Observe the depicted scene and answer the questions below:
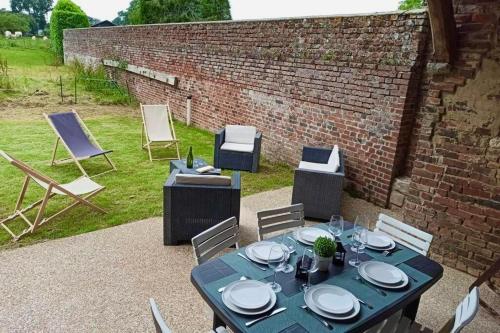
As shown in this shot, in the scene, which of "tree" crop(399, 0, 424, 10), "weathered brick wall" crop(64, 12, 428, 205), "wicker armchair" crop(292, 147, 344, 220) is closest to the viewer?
"wicker armchair" crop(292, 147, 344, 220)

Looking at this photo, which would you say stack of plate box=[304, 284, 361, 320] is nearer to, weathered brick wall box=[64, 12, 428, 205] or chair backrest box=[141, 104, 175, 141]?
weathered brick wall box=[64, 12, 428, 205]

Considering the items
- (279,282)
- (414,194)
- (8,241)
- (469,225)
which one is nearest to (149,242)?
(8,241)

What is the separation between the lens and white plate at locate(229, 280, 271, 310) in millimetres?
1669

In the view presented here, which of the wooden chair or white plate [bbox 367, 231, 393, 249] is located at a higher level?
white plate [bbox 367, 231, 393, 249]

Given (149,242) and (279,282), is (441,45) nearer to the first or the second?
(279,282)

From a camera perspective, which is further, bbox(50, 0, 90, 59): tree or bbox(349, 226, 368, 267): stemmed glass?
bbox(50, 0, 90, 59): tree

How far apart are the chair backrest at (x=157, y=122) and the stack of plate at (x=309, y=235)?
448 cm

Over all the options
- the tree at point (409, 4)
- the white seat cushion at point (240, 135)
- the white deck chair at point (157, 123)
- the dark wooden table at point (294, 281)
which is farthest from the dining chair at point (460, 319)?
the tree at point (409, 4)

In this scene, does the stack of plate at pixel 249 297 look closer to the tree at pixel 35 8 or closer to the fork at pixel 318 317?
the fork at pixel 318 317

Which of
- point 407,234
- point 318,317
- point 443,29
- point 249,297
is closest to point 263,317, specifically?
point 249,297

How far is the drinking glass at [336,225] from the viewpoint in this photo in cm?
232

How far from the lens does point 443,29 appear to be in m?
2.84

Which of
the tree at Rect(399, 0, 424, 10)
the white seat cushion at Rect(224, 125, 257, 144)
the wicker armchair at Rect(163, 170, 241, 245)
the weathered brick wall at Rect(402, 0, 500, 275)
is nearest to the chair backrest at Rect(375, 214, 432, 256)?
the weathered brick wall at Rect(402, 0, 500, 275)

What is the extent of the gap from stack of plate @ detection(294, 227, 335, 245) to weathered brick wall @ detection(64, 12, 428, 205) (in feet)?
8.32
